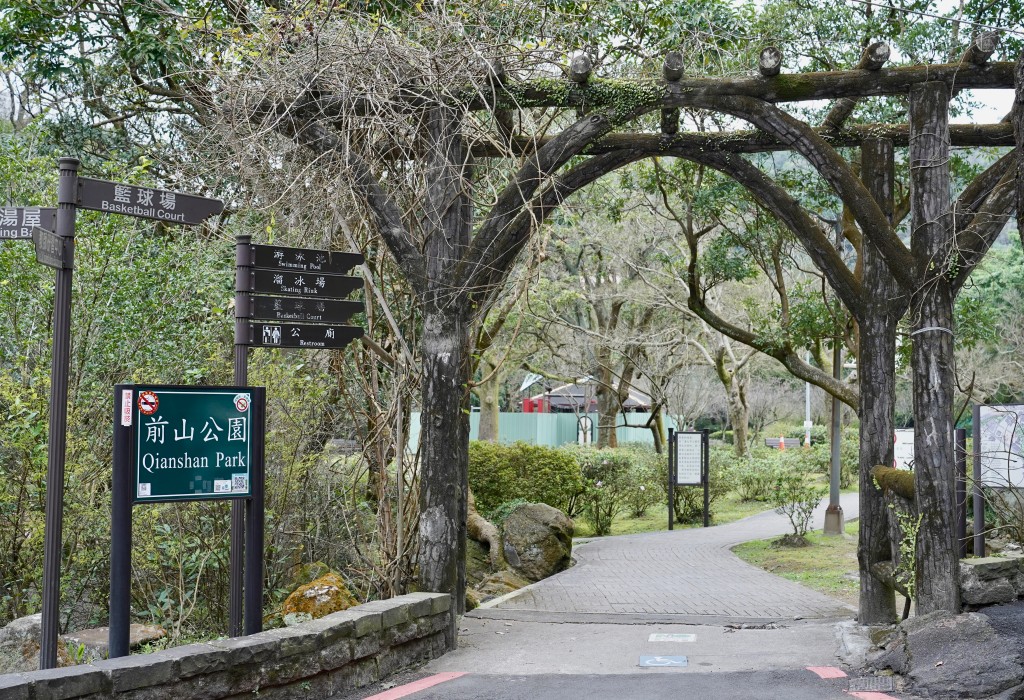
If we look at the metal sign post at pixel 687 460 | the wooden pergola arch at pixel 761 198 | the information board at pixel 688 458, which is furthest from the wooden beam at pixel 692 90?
the information board at pixel 688 458

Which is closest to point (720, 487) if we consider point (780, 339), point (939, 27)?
point (780, 339)

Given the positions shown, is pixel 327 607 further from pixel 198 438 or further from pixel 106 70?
pixel 106 70

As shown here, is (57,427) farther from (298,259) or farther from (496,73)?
(496,73)

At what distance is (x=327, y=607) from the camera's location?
7465 millimetres

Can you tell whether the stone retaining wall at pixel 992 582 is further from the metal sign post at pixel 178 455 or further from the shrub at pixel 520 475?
the shrub at pixel 520 475

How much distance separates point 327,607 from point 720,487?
16.7 metres

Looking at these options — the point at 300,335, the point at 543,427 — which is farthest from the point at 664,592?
the point at 543,427

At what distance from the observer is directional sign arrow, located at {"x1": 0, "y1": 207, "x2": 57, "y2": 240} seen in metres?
5.68

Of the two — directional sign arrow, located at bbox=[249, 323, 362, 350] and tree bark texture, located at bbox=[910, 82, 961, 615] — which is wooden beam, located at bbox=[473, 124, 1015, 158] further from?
directional sign arrow, located at bbox=[249, 323, 362, 350]

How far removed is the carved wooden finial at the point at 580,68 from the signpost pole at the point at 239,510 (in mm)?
2932

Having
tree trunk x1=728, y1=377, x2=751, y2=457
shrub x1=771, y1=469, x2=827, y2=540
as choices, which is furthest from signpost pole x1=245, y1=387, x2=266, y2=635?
tree trunk x1=728, y1=377, x2=751, y2=457

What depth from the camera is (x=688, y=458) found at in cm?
1991

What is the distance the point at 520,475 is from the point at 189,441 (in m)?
11.8

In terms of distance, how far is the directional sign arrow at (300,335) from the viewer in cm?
718
